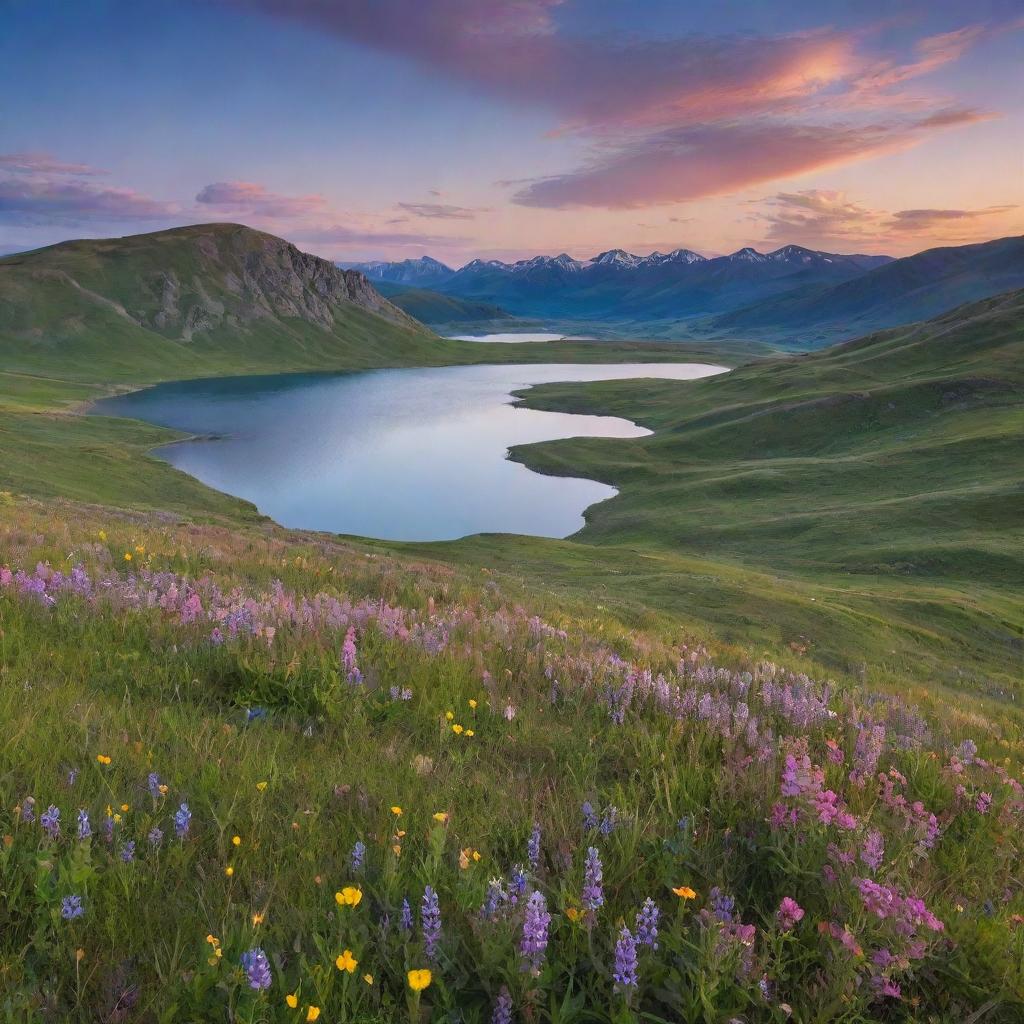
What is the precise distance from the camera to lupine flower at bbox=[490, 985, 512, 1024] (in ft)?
7.39

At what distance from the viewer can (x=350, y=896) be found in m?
2.46

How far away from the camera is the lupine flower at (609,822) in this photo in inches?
124

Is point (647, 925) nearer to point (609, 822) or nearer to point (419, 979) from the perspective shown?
point (609, 822)

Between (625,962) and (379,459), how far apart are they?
334 feet

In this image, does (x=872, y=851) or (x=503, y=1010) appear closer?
(x=503, y=1010)

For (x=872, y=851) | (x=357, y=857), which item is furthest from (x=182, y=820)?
(x=872, y=851)

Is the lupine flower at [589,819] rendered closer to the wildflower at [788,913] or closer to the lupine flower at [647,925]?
the lupine flower at [647,925]

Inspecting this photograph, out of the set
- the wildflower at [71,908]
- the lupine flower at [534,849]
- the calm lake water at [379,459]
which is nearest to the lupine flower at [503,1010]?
the lupine flower at [534,849]

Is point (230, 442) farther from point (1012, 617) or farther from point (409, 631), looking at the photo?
point (409, 631)

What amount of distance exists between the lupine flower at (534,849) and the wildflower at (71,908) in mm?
1616

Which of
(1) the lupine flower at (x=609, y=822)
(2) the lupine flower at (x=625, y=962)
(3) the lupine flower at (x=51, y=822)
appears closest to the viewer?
(2) the lupine flower at (x=625, y=962)

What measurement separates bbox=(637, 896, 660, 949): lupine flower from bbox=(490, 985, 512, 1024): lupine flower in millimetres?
479

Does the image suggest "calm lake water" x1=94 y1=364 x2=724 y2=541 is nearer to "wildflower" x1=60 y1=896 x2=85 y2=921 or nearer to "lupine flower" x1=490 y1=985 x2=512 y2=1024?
"wildflower" x1=60 y1=896 x2=85 y2=921

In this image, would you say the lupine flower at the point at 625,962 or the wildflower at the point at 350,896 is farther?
the wildflower at the point at 350,896
